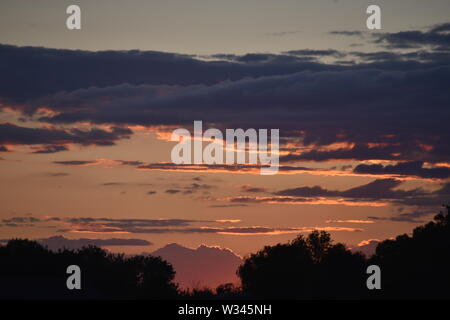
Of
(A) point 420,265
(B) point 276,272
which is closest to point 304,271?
(B) point 276,272

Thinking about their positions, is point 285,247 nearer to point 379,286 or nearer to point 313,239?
point 313,239

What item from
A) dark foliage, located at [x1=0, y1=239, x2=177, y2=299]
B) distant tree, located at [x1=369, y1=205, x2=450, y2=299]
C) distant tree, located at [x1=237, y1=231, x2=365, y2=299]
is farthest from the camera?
distant tree, located at [x1=237, y1=231, x2=365, y2=299]

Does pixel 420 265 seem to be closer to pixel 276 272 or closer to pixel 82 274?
pixel 276 272

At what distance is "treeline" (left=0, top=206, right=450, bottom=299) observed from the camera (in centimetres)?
12406

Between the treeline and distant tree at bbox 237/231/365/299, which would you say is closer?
the treeline

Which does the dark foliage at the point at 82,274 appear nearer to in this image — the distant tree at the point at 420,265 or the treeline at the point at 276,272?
the treeline at the point at 276,272

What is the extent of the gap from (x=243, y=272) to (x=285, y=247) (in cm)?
1437

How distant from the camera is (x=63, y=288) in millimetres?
128125

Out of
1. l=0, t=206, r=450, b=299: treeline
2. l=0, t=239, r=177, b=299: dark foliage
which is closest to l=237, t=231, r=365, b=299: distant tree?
l=0, t=206, r=450, b=299: treeline

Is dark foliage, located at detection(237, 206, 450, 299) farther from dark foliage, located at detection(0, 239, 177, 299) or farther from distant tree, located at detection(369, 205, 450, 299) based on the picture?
dark foliage, located at detection(0, 239, 177, 299)

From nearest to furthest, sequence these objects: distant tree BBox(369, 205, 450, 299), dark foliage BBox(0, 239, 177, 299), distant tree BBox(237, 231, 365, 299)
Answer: distant tree BBox(369, 205, 450, 299) → dark foliage BBox(0, 239, 177, 299) → distant tree BBox(237, 231, 365, 299)
